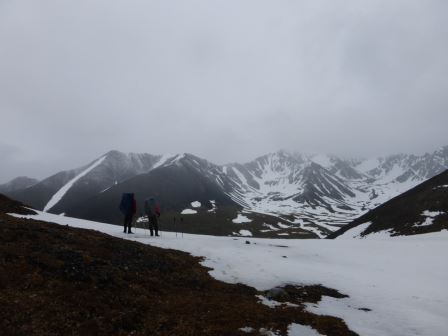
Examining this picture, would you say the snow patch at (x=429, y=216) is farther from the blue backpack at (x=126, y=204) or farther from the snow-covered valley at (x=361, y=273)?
the blue backpack at (x=126, y=204)

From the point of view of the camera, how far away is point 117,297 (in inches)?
618

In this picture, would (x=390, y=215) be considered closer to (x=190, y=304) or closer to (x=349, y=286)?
(x=349, y=286)

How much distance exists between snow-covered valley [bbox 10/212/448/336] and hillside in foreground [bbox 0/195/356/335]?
1484mm

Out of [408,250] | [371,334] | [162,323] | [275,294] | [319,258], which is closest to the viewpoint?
[162,323]

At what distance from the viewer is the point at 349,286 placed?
2248 cm

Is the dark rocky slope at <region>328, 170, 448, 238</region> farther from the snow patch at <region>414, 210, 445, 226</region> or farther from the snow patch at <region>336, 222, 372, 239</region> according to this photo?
the snow patch at <region>336, 222, 372, 239</region>

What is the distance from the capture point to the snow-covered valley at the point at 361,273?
17391 mm

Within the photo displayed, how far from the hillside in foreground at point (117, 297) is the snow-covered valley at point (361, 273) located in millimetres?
1484

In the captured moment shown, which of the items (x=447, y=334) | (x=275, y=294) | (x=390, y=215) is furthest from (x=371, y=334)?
(x=390, y=215)

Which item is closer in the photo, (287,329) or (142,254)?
(287,329)

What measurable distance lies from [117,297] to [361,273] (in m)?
17.8

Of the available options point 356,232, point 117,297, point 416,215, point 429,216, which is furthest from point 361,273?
point 356,232

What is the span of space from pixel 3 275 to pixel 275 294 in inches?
498

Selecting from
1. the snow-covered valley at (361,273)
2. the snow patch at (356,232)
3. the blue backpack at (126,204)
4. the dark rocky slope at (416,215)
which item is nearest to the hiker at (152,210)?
the blue backpack at (126,204)
